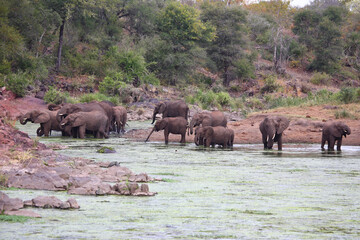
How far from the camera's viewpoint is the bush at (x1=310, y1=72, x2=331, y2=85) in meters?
62.6

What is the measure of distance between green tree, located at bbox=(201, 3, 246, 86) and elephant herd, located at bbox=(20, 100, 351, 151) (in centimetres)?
3311

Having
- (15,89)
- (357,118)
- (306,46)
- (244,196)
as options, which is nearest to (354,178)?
(244,196)

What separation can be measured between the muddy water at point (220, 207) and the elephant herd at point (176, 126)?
5.72 metres

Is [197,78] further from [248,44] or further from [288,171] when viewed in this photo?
[288,171]

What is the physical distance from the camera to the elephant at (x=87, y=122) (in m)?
24.2

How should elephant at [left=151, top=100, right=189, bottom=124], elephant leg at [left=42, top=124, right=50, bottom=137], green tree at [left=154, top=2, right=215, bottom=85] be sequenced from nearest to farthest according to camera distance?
elephant leg at [left=42, top=124, right=50, bottom=137] → elephant at [left=151, top=100, right=189, bottom=124] → green tree at [left=154, top=2, right=215, bottom=85]

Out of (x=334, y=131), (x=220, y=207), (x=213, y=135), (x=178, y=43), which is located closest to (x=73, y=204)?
(x=220, y=207)

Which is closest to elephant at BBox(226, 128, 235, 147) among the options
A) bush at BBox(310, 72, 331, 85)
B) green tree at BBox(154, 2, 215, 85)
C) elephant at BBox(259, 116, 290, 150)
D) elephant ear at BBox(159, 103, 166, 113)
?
elephant at BBox(259, 116, 290, 150)

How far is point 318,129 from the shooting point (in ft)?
89.6

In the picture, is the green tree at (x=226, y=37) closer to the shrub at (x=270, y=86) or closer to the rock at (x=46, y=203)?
the shrub at (x=270, y=86)

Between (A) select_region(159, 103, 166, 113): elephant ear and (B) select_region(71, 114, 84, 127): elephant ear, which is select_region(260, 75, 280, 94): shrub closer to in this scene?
(A) select_region(159, 103, 166, 113): elephant ear

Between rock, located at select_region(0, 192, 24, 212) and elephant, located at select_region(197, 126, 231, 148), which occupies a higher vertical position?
elephant, located at select_region(197, 126, 231, 148)

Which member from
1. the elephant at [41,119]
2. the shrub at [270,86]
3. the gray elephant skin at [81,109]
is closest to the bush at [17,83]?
the gray elephant skin at [81,109]

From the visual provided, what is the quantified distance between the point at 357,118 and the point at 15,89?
20.8 meters
